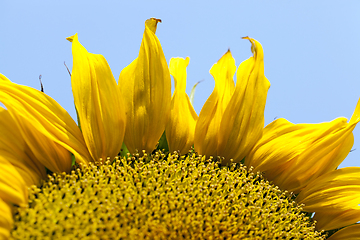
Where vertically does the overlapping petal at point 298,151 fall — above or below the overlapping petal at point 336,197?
above

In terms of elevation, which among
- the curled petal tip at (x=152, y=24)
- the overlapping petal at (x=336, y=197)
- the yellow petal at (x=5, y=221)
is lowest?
the yellow petal at (x=5, y=221)

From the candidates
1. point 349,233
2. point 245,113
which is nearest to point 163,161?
point 245,113

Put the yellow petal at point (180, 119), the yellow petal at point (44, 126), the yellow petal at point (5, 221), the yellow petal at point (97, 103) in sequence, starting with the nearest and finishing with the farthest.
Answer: the yellow petal at point (5, 221), the yellow petal at point (44, 126), the yellow petal at point (97, 103), the yellow petal at point (180, 119)

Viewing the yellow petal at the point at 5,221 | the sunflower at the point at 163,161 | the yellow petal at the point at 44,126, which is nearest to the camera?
the yellow petal at the point at 5,221

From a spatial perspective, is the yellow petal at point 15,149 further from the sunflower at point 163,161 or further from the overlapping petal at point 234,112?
the overlapping petal at point 234,112

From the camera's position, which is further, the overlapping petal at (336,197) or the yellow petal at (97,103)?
the overlapping petal at (336,197)

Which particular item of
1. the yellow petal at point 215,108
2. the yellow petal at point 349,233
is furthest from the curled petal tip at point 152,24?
the yellow petal at point 349,233

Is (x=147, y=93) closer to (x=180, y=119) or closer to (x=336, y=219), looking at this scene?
(x=180, y=119)

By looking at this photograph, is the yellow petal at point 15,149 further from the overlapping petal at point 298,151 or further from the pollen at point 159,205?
the overlapping petal at point 298,151
